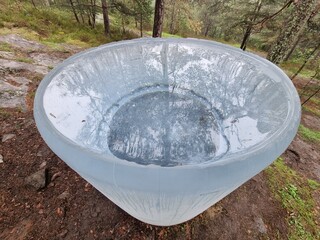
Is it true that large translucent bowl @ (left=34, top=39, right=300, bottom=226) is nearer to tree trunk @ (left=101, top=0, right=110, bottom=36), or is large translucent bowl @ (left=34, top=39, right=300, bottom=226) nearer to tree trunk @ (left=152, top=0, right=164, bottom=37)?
tree trunk @ (left=152, top=0, right=164, bottom=37)

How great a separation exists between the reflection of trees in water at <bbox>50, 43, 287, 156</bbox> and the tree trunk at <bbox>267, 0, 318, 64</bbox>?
1.40 m

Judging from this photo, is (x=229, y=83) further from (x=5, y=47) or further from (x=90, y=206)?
(x=5, y=47)

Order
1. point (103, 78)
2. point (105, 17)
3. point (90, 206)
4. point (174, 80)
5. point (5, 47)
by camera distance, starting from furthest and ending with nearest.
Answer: point (105, 17) < point (5, 47) < point (174, 80) < point (103, 78) < point (90, 206)

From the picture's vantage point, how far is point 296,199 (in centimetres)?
193

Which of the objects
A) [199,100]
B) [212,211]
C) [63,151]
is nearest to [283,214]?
[212,211]

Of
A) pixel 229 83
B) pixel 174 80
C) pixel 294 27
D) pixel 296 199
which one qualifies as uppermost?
pixel 294 27

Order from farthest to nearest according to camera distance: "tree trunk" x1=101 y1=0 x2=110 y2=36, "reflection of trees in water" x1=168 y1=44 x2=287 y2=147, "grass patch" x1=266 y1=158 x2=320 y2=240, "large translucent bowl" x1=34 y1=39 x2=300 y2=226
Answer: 1. "tree trunk" x1=101 y1=0 x2=110 y2=36
2. "grass patch" x1=266 y1=158 x2=320 y2=240
3. "reflection of trees in water" x1=168 y1=44 x2=287 y2=147
4. "large translucent bowl" x1=34 y1=39 x2=300 y2=226

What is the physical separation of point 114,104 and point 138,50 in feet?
1.71

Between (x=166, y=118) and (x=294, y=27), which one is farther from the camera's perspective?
(x=294, y=27)

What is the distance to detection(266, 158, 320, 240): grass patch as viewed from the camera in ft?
5.60

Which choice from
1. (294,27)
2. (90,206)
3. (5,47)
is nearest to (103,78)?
(90,206)

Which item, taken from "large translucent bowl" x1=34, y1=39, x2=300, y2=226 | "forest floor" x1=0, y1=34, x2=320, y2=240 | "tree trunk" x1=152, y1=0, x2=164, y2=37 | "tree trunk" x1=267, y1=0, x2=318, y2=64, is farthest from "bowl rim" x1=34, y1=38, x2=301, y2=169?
"tree trunk" x1=152, y1=0, x2=164, y2=37

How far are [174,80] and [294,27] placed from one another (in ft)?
5.56

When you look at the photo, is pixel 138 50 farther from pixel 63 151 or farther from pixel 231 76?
pixel 63 151
